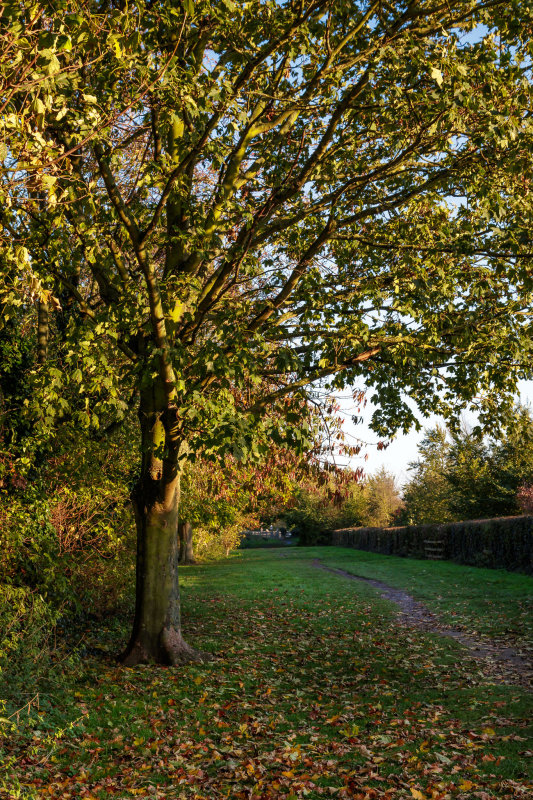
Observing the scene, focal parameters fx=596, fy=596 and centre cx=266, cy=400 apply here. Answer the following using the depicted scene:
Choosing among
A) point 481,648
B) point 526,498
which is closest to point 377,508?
point 526,498

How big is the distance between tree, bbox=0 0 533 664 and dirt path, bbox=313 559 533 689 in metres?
4.57

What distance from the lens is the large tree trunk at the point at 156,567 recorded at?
1028cm

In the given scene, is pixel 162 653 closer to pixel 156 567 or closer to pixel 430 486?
pixel 156 567

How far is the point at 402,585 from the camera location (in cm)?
2250

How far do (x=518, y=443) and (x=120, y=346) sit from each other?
26646 millimetres

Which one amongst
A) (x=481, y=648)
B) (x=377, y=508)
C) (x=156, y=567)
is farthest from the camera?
(x=377, y=508)

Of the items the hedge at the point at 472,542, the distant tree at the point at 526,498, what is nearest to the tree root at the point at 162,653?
the hedge at the point at 472,542

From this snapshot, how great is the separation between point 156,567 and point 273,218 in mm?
6816

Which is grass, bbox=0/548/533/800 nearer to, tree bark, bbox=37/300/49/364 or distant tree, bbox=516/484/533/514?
tree bark, bbox=37/300/49/364

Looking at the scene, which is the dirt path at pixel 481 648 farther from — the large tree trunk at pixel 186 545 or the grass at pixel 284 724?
the large tree trunk at pixel 186 545

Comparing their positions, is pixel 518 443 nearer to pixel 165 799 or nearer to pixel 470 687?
pixel 470 687

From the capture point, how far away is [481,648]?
1109cm

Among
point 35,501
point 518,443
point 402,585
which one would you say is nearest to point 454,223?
point 35,501

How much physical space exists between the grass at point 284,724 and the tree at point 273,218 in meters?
1.89
